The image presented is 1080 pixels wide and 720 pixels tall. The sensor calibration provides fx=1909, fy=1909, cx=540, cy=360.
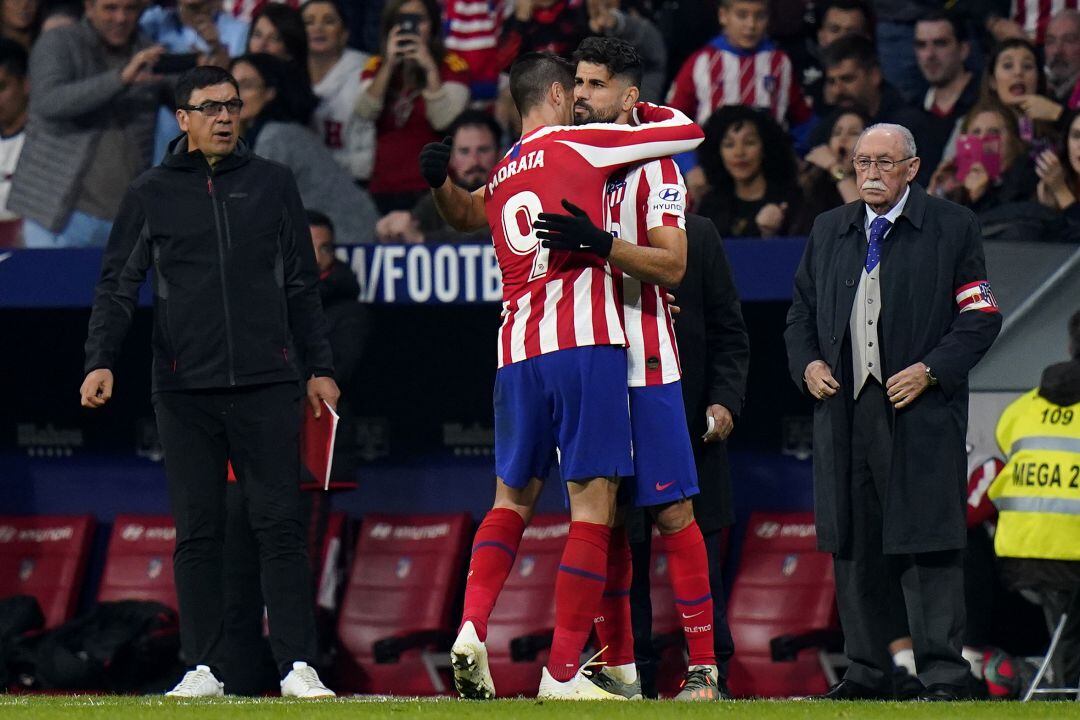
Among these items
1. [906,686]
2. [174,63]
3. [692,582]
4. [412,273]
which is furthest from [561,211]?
[174,63]

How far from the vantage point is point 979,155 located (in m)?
8.34

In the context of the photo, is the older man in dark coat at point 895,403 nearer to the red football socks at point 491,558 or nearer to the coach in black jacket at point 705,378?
the coach in black jacket at point 705,378

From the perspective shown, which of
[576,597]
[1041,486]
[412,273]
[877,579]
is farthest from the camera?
[412,273]

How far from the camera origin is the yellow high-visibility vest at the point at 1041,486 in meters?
6.87

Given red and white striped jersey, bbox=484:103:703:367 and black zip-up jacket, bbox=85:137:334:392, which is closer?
red and white striped jersey, bbox=484:103:703:367

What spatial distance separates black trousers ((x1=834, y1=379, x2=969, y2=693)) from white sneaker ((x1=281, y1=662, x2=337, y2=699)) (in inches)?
66.5

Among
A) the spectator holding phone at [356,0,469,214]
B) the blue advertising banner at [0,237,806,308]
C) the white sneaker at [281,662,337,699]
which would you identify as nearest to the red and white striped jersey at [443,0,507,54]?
the spectator holding phone at [356,0,469,214]

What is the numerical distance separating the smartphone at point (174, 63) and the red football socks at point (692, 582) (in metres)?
5.01

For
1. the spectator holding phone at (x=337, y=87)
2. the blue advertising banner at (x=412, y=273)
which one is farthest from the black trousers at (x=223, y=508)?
the spectator holding phone at (x=337, y=87)

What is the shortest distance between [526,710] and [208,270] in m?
2.06

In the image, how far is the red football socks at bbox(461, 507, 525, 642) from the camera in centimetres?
527

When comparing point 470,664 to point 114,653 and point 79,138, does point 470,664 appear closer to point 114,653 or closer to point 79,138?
point 114,653

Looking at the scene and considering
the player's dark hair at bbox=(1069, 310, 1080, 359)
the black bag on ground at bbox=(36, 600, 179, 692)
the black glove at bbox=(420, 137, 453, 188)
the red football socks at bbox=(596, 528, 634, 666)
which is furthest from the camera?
the black bag on ground at bbox=(36, 600, 179, 692)

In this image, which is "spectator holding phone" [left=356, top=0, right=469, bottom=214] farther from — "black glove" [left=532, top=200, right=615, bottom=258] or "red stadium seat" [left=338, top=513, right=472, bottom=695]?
"black glove" [left=532, top=200, right=615, bottom=258]
